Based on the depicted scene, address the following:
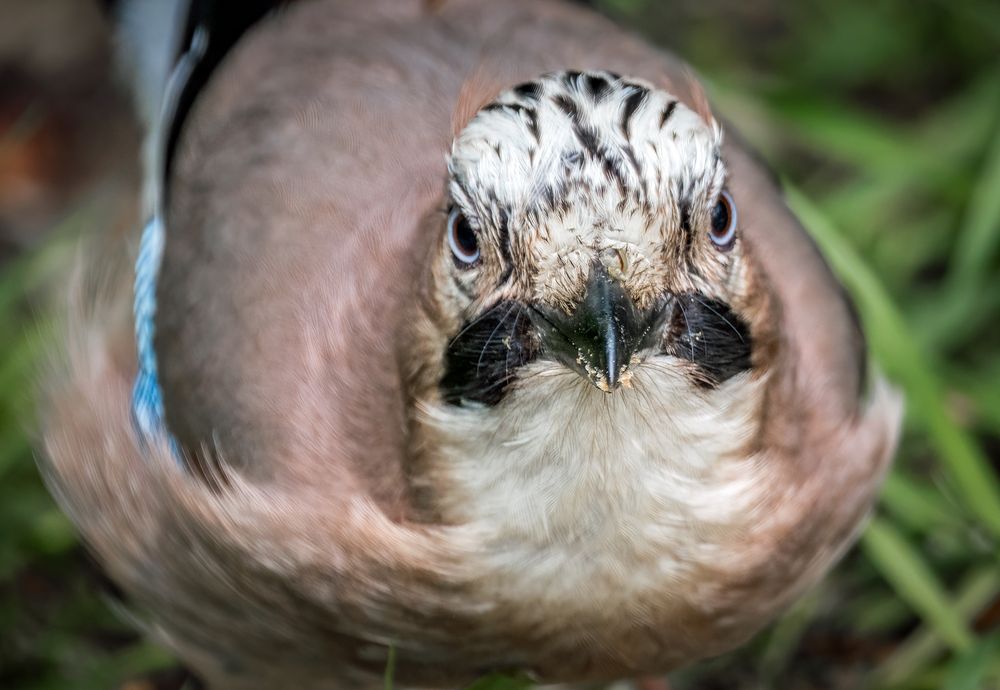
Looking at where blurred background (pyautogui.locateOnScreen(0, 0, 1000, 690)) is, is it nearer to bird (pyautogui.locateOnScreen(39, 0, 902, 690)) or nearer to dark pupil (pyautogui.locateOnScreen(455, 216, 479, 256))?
bird (pyautogui.locateOnScreen(39, 0, 902, 690))

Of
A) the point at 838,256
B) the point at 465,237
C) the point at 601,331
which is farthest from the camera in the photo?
the point at 838,256

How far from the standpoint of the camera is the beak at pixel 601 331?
204 cm

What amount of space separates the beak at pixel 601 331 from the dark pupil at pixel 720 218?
0.24 metres

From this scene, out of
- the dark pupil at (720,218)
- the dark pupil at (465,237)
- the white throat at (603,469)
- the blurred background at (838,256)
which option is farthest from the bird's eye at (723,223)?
the blurred background at (838,256)

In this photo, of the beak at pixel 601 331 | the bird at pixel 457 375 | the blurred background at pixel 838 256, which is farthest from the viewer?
the blurred background at pixel 838 256

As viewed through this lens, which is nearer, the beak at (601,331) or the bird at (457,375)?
the beak at (601,331)

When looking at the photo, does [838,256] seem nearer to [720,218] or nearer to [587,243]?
[720,218]

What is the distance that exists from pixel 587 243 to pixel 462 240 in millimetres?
251

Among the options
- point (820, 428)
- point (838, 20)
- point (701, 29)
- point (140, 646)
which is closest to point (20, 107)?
point (140, 646)

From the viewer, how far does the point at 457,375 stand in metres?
2.24

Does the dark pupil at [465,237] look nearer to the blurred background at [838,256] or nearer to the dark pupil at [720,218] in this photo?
the dark pupil at [720,218]

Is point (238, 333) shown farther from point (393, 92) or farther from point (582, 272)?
point (582, 272)

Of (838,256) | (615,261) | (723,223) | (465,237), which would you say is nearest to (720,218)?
(723,223)

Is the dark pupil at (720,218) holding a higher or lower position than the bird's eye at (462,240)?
higher
